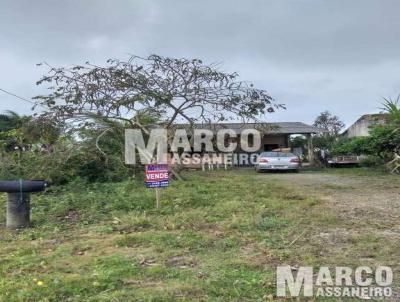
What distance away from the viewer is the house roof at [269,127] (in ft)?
49.9

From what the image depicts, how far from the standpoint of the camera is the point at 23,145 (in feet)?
48.3

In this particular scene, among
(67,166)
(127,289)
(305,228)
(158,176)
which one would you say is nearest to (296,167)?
(67,166)

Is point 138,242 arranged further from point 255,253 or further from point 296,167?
point 296,167

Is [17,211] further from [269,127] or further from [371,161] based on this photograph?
[371,161]

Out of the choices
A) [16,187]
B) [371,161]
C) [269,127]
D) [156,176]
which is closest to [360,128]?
[371,161]

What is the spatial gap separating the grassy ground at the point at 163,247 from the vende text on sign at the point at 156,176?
A: 49 cm

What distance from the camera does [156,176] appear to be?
8258 mm

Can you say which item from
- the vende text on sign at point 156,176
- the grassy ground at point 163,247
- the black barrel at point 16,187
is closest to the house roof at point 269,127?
the grassy ground at point 163,247

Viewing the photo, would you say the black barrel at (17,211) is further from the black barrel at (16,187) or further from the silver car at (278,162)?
the silver car at (278,162)

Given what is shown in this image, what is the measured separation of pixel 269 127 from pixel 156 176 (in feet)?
26.7

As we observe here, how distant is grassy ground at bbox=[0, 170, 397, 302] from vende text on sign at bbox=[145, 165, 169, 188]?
1.61 ft

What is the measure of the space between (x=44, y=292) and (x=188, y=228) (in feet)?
9.49

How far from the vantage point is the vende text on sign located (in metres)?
8.21

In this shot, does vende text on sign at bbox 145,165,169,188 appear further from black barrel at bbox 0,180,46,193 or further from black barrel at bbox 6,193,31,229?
black barrel at bbox 6,193,31,229
